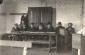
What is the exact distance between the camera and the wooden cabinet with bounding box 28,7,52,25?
22.2 ft

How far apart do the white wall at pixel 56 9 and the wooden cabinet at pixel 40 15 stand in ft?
0.85

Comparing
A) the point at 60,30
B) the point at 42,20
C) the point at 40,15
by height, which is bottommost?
the point at 60,30

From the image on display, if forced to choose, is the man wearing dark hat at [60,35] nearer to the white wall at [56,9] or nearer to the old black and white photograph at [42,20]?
the old black and white photograph at [42,20]

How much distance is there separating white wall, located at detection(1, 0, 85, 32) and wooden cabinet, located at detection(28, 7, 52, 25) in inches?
10.2

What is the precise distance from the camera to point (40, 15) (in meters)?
6.80

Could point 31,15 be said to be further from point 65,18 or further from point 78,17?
point 78,17

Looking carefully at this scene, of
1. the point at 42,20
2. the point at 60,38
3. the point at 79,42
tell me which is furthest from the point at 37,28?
the point at 79,42

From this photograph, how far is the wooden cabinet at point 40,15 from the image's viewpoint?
266 inches

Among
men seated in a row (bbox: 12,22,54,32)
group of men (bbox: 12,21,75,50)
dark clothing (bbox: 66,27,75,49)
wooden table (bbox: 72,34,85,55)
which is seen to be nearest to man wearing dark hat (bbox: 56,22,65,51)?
group of men (bbox: 12,21,75,50)

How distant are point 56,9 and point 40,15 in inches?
27.0

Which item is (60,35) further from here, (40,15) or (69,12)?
(40,15)

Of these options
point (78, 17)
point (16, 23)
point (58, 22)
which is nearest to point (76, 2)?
point (78, 17)

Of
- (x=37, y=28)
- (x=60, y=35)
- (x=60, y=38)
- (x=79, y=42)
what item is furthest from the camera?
(x=37, y=28)

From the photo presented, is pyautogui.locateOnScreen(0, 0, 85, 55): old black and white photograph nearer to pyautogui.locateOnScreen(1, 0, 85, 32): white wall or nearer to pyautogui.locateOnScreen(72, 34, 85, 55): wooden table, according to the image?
pyautogui.locateOnScreen(1, 0, 85, 32): white wall
